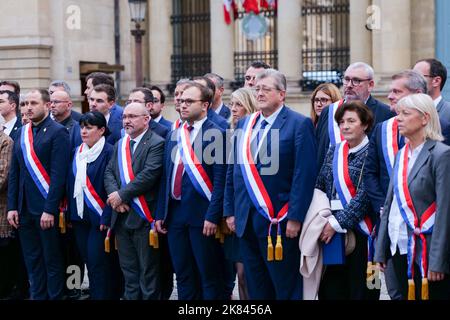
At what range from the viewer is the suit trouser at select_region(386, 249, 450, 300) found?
21.2 ft

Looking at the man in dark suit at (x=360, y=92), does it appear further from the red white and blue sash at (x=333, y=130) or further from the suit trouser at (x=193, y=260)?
the suit trouser at (x=193, y=260)

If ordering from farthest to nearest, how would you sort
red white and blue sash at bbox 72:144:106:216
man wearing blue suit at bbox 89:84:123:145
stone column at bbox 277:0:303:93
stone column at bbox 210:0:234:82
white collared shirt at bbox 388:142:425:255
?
stone column at bbox 210:0:234:82 → stone column at bbox 277:0:303:93 → man wearing blue suit at bbox 89:84:123:145 → red white and blue sash at bbox 72:144:106:216 → white collared shirt at bbox 388:142:425:255

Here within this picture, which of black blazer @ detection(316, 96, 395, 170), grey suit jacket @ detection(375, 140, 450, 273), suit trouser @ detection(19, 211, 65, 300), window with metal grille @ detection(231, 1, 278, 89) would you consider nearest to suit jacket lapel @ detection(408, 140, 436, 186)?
grey suit jacket @ detection(375, 140, 450, 273)

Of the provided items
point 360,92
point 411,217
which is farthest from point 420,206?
point 360,92

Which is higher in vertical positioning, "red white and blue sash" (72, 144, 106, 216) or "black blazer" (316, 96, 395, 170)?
"black blazer" (316, 96, 395, 170)

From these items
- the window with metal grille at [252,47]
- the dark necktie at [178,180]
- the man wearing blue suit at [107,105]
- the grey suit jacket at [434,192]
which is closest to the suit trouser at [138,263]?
the dark necktie at [178,180]

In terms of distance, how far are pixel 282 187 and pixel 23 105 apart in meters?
3.37

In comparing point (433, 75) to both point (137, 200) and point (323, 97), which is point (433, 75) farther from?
point (137, 200)

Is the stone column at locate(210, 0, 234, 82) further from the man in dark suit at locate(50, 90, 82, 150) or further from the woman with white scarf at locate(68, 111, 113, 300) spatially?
the woman with white scarf at locate(68, 111, 113, 300)

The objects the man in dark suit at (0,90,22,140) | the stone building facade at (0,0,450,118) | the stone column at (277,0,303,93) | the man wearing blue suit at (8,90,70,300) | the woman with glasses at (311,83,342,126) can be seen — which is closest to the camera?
the woman with glasses at (311,83,342,126)

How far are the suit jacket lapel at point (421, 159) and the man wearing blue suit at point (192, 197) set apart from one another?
2.09m

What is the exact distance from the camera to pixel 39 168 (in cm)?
920

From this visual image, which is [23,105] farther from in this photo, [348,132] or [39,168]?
[348,132]

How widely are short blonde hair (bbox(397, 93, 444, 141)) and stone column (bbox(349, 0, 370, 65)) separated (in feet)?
50.5
